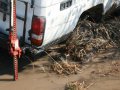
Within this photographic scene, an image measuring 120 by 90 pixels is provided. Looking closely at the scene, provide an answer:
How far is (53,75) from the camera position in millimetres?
6172

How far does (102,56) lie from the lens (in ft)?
22.5

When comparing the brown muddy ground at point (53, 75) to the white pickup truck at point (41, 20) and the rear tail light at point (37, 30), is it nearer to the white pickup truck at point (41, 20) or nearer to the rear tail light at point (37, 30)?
the white pickup truck at point (41, 20)

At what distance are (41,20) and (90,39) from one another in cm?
181

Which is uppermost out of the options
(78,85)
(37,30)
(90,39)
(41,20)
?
(41,20)

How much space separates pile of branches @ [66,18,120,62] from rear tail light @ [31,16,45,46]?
126cm

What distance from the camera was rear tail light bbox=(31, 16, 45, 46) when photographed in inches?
213

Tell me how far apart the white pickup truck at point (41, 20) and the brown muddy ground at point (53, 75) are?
61cm

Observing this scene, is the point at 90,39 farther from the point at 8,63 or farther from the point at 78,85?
the point at 8,63

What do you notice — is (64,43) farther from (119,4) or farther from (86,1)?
(119,4)

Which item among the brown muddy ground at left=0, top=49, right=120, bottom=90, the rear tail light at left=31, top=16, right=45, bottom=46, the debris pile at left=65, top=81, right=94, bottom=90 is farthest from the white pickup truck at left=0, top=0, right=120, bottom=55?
the debris pile at left=65, top=81, right=94, bottom=90

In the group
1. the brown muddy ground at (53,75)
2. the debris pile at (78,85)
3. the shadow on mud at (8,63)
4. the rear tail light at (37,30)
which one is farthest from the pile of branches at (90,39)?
the rear tail light at (37,30)

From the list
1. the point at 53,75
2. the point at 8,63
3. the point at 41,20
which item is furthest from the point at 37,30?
the point at 8,63

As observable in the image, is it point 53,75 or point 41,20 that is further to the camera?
point 53,75

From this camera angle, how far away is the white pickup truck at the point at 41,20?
540 centimetres
